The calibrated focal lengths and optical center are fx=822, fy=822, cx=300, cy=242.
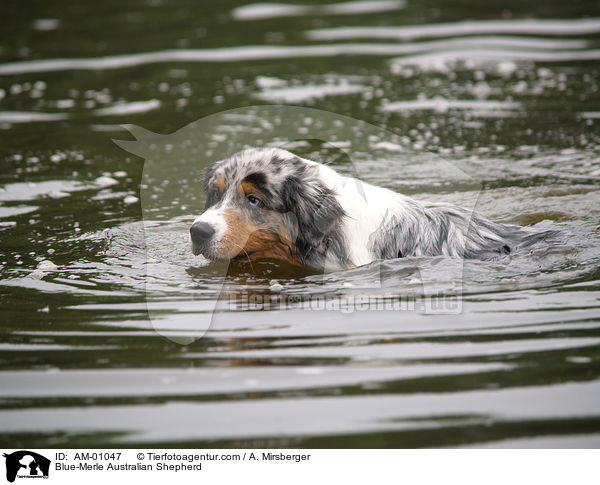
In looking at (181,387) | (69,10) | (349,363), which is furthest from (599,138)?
(69,10)

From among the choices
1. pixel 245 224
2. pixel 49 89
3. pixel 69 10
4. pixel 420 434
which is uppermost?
pixel 69 10

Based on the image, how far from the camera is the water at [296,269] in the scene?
14.6 ft

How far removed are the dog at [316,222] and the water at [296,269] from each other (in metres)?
0.20

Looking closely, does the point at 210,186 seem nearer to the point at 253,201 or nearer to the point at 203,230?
the point at 253,201

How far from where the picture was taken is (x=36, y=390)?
477cm

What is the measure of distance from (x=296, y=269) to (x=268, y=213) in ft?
1.79

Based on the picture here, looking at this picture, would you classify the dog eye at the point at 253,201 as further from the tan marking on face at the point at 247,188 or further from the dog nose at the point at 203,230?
the dog nose at the point at 203,230

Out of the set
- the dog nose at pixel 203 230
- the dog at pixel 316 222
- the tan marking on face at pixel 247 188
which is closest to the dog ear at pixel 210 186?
the dog at pixel 316 222

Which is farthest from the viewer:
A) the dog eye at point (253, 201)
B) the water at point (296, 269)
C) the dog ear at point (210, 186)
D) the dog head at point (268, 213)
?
the dog ear at point (210, 186)

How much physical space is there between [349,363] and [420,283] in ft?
5.11

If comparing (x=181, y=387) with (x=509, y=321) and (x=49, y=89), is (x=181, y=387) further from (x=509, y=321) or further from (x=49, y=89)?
(x=49, y=89)

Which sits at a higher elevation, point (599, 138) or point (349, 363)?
point (599, 138)

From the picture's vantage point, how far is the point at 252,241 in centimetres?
646

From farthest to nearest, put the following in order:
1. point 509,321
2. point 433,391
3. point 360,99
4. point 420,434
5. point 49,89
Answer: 1. point 49,89
2. point 360,99
3. point 509,321
4. point 433,391
5. point 420,434
